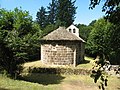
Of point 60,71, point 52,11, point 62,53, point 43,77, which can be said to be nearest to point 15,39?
point 43,77

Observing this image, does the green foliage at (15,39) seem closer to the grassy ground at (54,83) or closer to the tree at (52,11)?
the grassy ground at (54,83)

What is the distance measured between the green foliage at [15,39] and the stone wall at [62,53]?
1157 centimetres

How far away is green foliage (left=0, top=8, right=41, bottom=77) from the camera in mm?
26469

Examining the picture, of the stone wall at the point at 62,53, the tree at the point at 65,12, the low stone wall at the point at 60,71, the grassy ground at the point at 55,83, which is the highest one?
the tree at the point at 65,12

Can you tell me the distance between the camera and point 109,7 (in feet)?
13.6

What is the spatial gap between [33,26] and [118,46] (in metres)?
25.0

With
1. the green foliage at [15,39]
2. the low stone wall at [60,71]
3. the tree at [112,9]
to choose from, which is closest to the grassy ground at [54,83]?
the low stone wall at [60,71]

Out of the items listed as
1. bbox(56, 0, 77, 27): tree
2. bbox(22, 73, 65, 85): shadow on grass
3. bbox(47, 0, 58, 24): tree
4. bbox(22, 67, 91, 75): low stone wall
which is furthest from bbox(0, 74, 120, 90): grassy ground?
bbox(47, 0, 58, 24): tree

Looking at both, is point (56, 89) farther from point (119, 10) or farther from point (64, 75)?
point (119, 10)

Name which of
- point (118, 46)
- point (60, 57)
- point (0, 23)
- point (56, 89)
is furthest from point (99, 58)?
point (60, 57)

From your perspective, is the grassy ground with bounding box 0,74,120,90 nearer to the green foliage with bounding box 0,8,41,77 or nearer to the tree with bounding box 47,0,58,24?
the green foliage with bounding box 0,8,41,77

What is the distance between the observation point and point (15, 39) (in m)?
26.6

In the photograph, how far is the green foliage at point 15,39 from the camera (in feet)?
86.8

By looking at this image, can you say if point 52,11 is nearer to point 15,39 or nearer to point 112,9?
point 15,39
